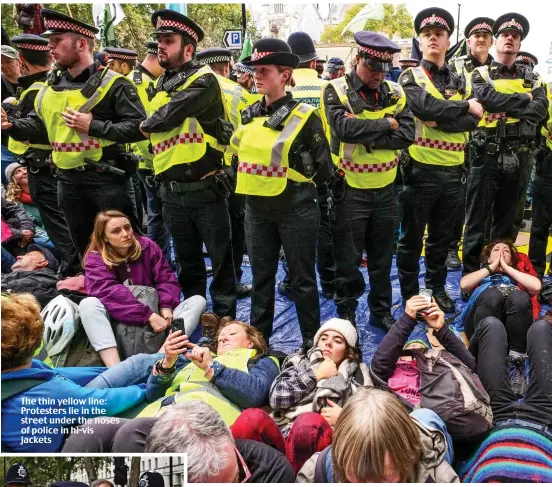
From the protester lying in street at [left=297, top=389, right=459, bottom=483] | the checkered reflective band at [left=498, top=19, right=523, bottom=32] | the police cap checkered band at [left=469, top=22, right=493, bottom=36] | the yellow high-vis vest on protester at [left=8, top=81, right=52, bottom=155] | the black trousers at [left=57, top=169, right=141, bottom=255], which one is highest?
the police cap checkered band at [left=469, top=22, right=493, bottom=36]

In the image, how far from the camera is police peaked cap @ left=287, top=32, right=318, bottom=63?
4.07 meters

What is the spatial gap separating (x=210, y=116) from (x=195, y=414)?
1927 mm

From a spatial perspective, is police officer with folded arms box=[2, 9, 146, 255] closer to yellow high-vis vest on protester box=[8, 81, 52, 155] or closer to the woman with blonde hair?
yellow high-vis vest on protester box=[8, 81, 52, 155]

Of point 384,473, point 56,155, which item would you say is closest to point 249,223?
point 56,155

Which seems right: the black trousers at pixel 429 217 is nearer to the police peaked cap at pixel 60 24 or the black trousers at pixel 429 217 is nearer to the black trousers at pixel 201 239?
the black trousers at pixel 201 239

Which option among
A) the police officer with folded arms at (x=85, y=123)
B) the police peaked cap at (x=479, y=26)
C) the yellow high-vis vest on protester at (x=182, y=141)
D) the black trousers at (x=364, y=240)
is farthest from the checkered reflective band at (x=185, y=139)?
the police peaked cap at (x=479, y=26)

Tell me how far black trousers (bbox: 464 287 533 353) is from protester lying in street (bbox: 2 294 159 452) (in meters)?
1.86

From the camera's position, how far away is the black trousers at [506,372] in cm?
223

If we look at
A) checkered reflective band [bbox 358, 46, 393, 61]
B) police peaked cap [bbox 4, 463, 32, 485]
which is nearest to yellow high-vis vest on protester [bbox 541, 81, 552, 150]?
checkered reflective band [bbox 358, 46, 393, 61]

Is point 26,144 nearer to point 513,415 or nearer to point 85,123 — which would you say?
point 85,123

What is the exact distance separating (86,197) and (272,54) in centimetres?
145

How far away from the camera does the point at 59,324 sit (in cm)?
266

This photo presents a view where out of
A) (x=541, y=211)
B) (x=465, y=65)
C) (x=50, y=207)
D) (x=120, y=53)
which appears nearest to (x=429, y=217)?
(x=541, y=211)

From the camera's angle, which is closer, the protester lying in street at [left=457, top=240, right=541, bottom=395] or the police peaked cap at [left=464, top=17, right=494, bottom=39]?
the protester lying in street at [left=457, top=240, right=541, bottom=395]
